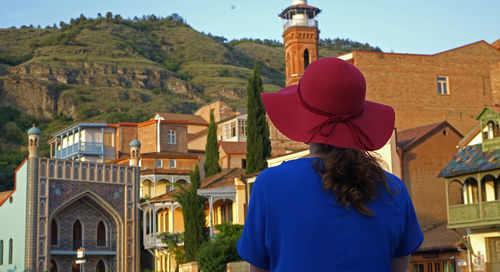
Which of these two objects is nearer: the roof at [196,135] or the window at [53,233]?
the window at [53,233]

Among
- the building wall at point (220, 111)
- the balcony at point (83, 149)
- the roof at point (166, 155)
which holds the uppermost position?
the building wall at point (220, 111)

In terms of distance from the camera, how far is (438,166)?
35.1 metres

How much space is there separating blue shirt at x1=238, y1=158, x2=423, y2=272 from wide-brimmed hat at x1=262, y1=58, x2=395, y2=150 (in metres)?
0.13

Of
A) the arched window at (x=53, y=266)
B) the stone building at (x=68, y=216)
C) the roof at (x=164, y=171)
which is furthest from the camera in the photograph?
the roof at (x=164, y=171)

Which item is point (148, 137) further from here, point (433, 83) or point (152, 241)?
point (433, 83)

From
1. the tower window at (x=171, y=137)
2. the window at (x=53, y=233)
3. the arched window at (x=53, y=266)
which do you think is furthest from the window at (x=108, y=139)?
the arched window at (x=53, y=266)

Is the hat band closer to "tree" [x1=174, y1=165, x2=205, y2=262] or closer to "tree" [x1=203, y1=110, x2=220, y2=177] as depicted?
"tree" [x1=174, y1=165, x2=205, y2=262]

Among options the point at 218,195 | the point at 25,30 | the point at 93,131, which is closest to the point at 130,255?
the point at 218,195

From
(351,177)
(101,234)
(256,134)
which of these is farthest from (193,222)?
(351,177)

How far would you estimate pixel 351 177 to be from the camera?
8.34 ft

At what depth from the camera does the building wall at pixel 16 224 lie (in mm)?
42781

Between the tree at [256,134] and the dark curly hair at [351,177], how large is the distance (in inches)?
1491

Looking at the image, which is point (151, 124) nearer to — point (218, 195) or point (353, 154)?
point (218, 195)

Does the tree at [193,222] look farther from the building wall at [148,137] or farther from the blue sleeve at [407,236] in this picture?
the blue sleeve at [407,236]
